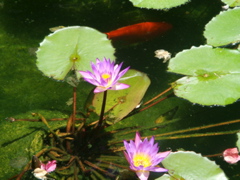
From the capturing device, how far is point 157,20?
2.27m

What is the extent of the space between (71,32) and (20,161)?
33.0 inches

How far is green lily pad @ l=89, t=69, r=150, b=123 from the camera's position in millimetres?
1608

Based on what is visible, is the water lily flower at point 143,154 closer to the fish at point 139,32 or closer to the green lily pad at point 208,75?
the green lily pad at point 208,75

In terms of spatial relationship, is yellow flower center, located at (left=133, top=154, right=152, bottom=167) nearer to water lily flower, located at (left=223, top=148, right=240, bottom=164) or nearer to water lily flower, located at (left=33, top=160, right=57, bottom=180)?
water lily flower, located at (left=33, top=160, right=57, bottom=180)

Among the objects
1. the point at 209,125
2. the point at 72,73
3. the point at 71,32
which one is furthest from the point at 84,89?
the point at 209,125

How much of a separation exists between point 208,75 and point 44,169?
1.02m

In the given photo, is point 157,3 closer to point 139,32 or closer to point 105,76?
point 139,32

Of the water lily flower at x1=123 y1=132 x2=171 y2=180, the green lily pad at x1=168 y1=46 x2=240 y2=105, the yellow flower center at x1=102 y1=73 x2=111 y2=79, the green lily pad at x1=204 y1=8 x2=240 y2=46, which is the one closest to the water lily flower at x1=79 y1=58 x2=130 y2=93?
the yellow flower center at x1=102 y1=73 x2=111 y2=79

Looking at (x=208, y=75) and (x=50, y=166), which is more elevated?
(x=208, y=75)

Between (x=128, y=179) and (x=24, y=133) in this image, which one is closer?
(x=128, y=179)

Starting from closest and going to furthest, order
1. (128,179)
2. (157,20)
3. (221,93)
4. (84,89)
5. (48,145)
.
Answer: (128,179) → (48,145) → (221,93) → (84,89) → (157,20)

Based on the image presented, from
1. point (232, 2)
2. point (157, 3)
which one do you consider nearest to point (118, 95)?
point (157, 3)

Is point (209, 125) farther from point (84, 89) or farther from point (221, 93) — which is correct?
point (84, 89)

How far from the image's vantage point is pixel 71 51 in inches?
69.7
